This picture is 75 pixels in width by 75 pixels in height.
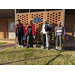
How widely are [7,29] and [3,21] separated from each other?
54.0 inches

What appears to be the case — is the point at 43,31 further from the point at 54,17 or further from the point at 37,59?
the point at 37,59

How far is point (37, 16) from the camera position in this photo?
166 inches

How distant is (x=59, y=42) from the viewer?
3.35m

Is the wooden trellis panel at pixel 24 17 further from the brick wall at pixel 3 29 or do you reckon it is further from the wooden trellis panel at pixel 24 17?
the brick wall at pixel 3 29

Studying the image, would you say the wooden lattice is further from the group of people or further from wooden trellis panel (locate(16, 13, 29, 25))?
the group of people

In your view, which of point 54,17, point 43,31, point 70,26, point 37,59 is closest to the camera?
point 37,59

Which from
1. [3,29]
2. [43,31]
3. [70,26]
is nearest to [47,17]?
[43,31]

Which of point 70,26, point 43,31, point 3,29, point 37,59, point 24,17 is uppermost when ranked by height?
point 24,17

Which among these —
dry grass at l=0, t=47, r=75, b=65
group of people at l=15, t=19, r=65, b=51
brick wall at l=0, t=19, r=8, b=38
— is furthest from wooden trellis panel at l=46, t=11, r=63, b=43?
brick wall at l=0, t=19, r=8, b=38

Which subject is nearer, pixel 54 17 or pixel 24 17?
pixel 54 17

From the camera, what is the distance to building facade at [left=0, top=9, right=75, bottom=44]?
3943 mm

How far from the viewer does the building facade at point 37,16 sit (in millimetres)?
3943

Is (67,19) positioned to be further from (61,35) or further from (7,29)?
(7,29)

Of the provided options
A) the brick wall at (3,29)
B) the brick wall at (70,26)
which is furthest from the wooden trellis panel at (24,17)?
the brick wall at (3,29)
